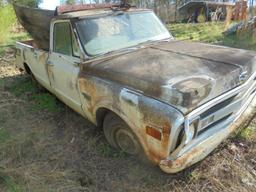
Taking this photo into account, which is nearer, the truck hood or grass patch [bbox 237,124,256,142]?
the truck hood

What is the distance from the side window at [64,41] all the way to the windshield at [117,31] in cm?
16

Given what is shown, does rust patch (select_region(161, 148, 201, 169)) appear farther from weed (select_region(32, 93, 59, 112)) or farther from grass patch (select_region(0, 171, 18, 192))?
weed (select_region(32, 93, 59, 112))

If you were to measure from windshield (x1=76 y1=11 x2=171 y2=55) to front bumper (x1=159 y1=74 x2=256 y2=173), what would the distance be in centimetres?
157

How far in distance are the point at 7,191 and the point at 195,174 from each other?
2.07m

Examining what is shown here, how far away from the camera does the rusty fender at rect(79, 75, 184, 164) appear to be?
8.05 ft

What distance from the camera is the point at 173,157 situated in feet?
8.50

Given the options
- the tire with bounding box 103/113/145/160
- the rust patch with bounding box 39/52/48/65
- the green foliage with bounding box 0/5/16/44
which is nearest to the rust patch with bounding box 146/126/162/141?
the tire with bounding box 103/113/145/160

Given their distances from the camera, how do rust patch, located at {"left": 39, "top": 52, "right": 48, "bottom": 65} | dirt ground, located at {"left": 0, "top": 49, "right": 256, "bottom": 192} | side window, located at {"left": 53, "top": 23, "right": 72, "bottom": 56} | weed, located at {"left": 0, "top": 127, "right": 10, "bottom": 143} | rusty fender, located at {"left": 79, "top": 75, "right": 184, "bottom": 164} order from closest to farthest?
rusty fender, located at {"left": 79, "top": 75, "right": 184, "bottom": 164}, dirt ground, located at {"left": 0, "top": 49, "right": 256, "bottom": 192}, side window, located at {"left": 53, "top": 23, "right": 72, "bottom": 56}, weed, located at {"left": 0, "top": 127, "right": 10, "bottom": 143}, rust patch, located at {"left": 39, "top": 52, "right": 48, "bottom": 65}

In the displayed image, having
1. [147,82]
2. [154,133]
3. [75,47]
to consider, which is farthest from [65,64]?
[154,133]

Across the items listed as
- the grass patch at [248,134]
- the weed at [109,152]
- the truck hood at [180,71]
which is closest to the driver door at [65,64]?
the truck hood at [180,71]

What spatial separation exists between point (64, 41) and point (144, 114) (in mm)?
1917

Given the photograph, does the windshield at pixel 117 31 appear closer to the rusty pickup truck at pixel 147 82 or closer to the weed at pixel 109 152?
the rusty pickup truck at pixel 147 82

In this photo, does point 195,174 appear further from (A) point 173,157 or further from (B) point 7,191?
(B) point 7,191

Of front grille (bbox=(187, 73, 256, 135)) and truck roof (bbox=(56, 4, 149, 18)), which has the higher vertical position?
truck roof (bbox=(56, 4, 149, 18))
